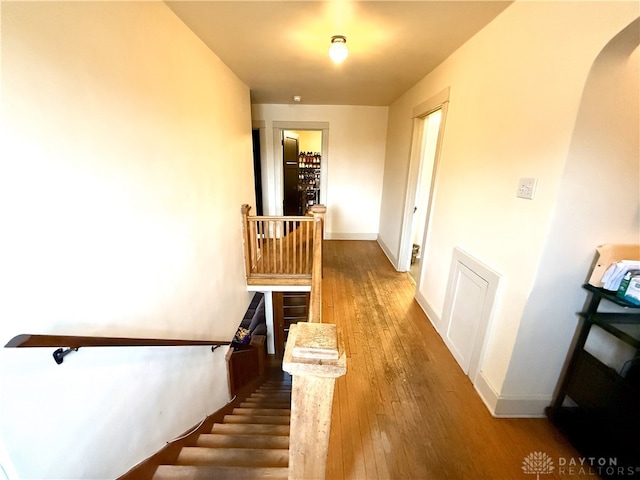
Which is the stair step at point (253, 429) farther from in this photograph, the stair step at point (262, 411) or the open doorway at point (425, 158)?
the open doorway at point (425, 158)

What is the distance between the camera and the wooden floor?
51.9 inches

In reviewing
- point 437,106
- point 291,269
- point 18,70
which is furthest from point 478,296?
point 18,70

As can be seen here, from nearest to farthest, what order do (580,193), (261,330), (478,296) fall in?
(580,193)
(478,296)
(261,330)

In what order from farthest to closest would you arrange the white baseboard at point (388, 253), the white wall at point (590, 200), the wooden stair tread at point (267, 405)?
the white baseboard at point (388, 253) → the wooden stair tread at point (267, 405) → the white wall at point (590, 200)

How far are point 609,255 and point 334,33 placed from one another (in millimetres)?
2185

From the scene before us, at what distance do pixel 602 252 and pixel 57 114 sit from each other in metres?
2.47

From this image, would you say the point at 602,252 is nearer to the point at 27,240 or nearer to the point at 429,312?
the point at 429,312

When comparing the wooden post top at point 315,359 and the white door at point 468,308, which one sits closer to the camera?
the wooden post top at point 315,359

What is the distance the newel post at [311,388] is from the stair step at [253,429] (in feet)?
3.65

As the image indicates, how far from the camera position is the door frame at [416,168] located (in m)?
2.40

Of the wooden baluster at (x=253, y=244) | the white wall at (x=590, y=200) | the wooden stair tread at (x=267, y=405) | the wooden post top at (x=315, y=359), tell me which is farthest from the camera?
the wooden baluster at (x=253, y=244)

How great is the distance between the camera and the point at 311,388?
729mm

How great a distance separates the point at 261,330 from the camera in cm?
509

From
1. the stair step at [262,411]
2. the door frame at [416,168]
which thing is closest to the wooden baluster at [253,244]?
the stair step at [262,411]
